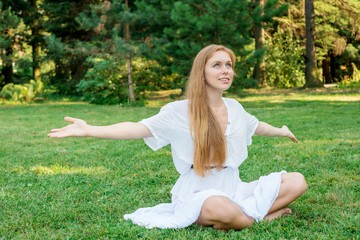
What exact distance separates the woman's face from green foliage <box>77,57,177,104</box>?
35.7ft

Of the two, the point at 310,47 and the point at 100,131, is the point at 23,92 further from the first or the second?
the point at 100,131

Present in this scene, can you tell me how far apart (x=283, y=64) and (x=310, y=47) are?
3820 millimetres

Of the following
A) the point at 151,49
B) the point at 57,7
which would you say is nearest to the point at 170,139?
the point at 151,49

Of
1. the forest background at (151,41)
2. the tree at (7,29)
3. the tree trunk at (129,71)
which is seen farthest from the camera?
the tree at (7,29)

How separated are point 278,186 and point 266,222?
0.29 m

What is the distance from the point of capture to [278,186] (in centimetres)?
286

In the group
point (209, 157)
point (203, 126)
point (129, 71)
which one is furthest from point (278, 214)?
point (129, 71)

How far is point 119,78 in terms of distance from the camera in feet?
47.2

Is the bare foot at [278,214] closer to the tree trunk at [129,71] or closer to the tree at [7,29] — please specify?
the tree trunk at [129,71]

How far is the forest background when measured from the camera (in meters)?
11.5

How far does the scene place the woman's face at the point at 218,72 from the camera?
283cm

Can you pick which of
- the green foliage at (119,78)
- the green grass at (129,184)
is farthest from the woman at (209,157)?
the green foliage at (119,78)

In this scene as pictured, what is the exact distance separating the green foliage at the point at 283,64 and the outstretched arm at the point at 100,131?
18134 mm

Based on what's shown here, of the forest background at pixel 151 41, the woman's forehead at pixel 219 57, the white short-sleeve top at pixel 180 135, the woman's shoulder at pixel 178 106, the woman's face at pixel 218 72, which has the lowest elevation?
the white short-sleeve top at pixel 180 135
